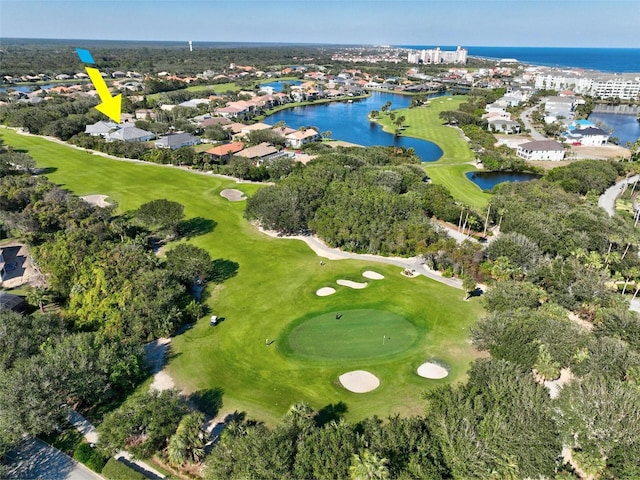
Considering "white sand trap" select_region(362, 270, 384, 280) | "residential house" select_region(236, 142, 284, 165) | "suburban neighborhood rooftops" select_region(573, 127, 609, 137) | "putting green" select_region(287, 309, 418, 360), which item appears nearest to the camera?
"putting green" select_region(287, 309, 418, 360)

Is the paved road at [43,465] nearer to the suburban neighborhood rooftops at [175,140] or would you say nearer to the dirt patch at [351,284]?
the dirt patch at [351,284]

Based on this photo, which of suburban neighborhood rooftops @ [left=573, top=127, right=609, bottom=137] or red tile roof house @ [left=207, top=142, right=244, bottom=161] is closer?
red tile roof house @ [left=207, top=142, right=244, bottom=161]

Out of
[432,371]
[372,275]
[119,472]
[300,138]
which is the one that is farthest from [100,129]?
[432,371]

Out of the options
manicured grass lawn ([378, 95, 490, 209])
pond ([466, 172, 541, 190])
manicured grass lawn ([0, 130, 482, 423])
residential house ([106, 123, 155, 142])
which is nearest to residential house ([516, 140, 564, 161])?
pond ([466, 172, 541, 190])

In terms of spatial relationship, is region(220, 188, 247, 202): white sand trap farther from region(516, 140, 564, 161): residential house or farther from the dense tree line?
region(516, 140, 564, 161): residential house

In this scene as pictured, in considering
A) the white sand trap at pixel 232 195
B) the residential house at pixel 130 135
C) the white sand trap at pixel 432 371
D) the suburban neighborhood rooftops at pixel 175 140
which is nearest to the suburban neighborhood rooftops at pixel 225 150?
the suburban neighborhood rooftops at pixel 175 140

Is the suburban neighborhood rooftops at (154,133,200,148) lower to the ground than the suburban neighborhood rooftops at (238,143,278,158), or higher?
higher

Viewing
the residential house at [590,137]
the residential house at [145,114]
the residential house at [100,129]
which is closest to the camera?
the residential house at [100,129]
